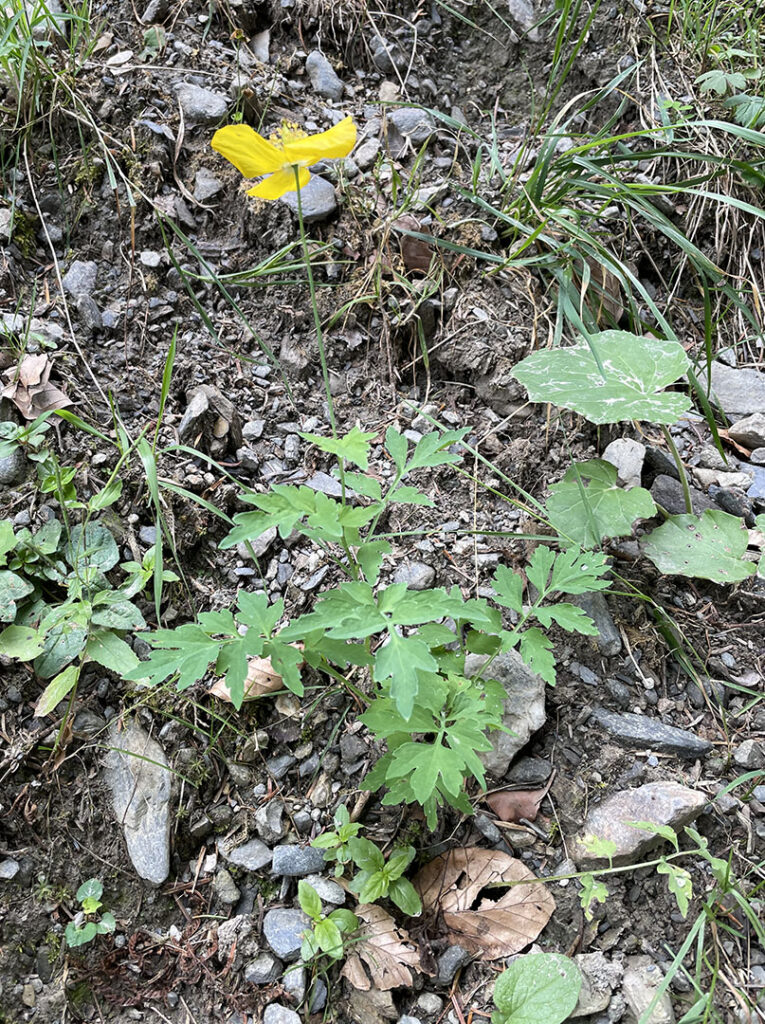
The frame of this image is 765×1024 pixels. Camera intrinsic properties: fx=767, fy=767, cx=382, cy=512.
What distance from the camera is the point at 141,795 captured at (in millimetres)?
1866

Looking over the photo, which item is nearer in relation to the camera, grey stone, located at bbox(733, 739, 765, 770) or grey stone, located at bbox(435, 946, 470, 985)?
grey stone, located at bbox(435, 946, 470, 985)

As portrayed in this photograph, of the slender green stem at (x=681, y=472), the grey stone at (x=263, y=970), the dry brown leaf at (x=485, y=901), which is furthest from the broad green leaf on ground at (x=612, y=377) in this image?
the grey stone at (x=263, y=970)

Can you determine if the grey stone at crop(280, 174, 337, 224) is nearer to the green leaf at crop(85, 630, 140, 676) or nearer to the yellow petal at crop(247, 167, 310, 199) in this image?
the yellow petal at crop(247, 167, 310, 199)

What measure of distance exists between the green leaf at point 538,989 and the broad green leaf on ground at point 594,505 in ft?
3.22

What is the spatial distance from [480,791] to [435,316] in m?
1.45

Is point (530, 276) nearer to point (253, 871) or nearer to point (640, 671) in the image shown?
point (640, 671)

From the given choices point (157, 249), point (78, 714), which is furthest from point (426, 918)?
point (157, 249)

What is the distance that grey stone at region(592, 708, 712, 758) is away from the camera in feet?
6.29

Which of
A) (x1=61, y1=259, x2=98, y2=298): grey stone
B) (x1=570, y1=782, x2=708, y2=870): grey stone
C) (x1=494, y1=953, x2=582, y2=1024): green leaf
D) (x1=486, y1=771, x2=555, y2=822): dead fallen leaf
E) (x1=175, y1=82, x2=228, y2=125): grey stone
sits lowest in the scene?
(x1=494, y1=953, x2=582, y2=1024): green leaf

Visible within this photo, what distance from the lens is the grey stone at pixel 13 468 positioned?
2055mm

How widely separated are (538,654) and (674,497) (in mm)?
867

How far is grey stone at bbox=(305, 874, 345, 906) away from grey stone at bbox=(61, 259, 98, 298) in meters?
1.82

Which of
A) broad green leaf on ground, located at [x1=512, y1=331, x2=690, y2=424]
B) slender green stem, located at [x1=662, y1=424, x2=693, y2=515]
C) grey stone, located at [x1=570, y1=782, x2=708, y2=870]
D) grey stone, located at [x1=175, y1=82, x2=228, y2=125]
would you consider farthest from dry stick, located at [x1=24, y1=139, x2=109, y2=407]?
grey stone, located at [x1=570, y1=782, x2=708, y2=870]

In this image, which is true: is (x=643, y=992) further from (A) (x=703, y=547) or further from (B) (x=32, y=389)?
(B) (x=32, y=389)
